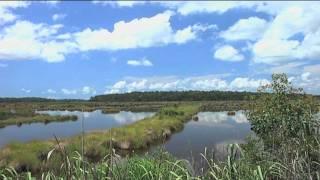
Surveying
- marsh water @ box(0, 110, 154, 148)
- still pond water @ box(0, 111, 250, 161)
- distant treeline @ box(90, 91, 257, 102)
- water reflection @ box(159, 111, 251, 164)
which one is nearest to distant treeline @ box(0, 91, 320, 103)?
distant treeline @ box(90, 91, 257, 102)

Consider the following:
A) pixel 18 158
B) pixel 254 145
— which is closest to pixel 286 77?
pixel 254 145

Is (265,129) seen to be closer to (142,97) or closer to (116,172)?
(116,172)

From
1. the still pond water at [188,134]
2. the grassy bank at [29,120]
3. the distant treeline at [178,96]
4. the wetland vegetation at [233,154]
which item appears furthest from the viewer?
the distant treeline at [178,96]

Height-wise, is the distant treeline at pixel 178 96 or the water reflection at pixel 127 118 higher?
the distant treeline at pixel 178 96

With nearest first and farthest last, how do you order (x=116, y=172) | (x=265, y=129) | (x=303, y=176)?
(x=303, y=176) < (x=116, y=172) < (x=265, y=129)

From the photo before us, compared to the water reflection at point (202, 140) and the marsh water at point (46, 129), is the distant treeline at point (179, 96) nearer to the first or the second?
the marsh water at point (46, 129)

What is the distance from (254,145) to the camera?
13.4 metres

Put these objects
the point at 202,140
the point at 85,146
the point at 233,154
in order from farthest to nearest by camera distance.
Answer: the point at 202,140 < the point at 85,146 < the point at 233,154

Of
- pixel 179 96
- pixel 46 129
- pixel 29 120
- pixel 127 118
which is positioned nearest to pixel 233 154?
pixel 46 129

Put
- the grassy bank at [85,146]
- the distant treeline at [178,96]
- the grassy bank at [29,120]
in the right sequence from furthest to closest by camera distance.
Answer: the distant treeline at [178,96]
the grassy bank at [29,120]
the grassy bank at [85,146]

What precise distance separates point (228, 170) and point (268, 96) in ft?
26.5

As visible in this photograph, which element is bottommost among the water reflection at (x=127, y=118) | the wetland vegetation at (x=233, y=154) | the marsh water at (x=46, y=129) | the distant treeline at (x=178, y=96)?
the marsh water at (x=46, y=129)

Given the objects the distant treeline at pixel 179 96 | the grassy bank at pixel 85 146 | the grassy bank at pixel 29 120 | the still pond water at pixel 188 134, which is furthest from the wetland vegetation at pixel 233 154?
the distant treeline at pixel 179 96

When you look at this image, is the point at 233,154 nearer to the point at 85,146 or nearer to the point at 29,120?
the point at 85,146
